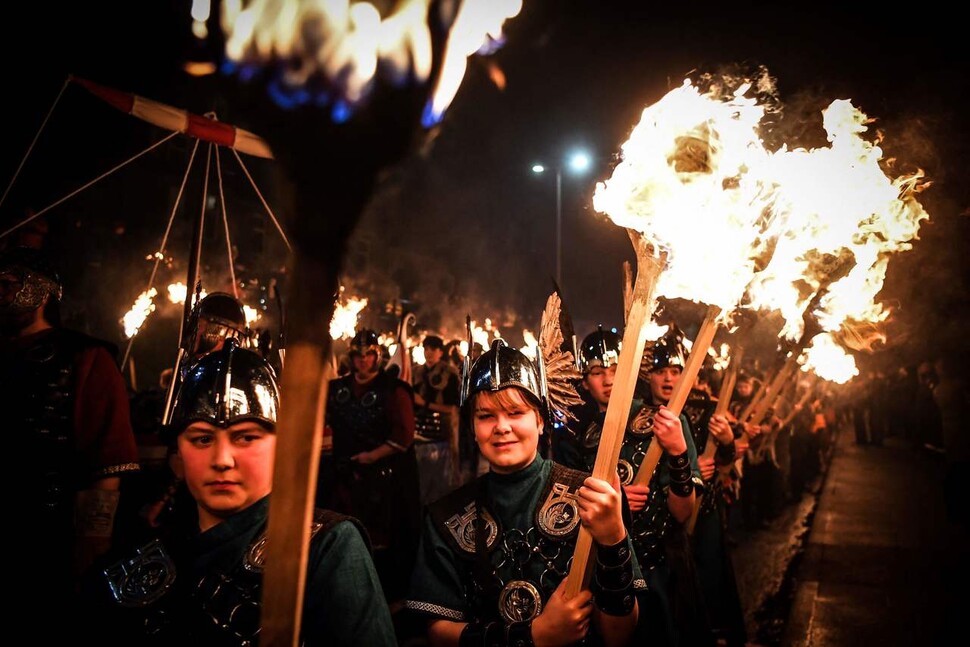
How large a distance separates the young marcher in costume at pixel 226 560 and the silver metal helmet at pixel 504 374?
107cm

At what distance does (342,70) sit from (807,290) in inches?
184

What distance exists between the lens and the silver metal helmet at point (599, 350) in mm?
5516

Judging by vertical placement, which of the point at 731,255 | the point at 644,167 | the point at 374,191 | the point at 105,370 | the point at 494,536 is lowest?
the point at 494,536

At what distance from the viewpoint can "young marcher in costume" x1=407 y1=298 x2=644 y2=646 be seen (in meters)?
2.35

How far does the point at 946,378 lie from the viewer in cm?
1578

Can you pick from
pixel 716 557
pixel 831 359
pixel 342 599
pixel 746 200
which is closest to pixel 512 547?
pixel 342 599

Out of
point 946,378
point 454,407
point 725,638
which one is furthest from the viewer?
point 946,378

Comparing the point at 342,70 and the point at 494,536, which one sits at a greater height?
the point at 342,70

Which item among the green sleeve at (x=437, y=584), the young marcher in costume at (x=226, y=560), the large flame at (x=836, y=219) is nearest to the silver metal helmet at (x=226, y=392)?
the young marcher in costume at (x=226, y=560)

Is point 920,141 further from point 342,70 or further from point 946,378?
point 946,378

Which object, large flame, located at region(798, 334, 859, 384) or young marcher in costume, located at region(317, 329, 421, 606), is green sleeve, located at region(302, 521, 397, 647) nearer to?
young marcher in costume, located at region(317, 329, 421, 606)

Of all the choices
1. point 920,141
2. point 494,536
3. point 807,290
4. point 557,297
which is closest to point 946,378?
point 920,141

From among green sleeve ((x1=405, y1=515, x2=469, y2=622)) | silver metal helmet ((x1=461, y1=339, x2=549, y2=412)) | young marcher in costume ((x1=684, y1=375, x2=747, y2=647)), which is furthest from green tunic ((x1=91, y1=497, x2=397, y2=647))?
young marcher in costume ((x1=684, y1=375, x2=747, y2=647))

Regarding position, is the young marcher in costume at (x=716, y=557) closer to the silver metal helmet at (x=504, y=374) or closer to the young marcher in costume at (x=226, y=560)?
the silver metal helmet at (x=504, y=374)
